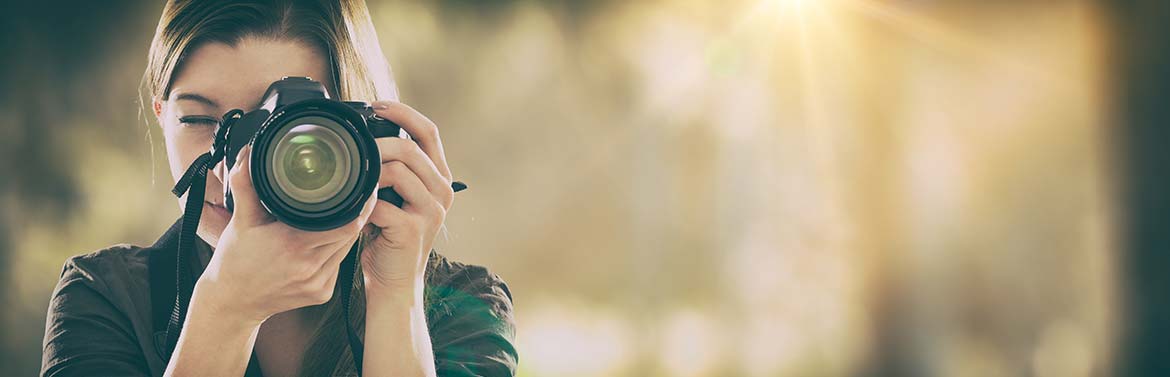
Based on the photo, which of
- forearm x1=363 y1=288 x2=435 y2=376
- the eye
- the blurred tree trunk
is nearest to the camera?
forearm x1=363 y1=288 x2=435 y2=376

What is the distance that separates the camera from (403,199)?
0.63 metres

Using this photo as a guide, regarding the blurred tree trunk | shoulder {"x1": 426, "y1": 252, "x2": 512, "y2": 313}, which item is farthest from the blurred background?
shoulder {"x1": 426, "y1": 252, "x2": 512, "y2": 313}

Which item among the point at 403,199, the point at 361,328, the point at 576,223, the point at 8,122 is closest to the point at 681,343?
the point at 576,223

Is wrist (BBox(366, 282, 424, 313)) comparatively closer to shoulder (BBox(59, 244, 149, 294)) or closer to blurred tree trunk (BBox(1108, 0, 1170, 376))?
shoulder (BBox(59, 244, 149, 294))

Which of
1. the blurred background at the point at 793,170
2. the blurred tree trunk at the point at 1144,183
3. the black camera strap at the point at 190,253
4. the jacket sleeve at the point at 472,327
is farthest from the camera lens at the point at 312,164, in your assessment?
the blurred tree trunk at the point at 1144,183

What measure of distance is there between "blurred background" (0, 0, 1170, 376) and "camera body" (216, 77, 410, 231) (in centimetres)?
84

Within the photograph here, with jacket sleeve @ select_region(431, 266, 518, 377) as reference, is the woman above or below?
above

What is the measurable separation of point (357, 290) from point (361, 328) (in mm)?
34

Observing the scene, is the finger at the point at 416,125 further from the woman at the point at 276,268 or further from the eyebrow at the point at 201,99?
the eyebrow at the point at 201,99

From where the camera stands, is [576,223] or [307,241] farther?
[576,223]

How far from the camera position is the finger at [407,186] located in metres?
0.61

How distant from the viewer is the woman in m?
0.59

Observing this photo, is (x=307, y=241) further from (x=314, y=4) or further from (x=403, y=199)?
(x=314, y=4)

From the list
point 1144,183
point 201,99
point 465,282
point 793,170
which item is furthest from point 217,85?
point 1144,183
